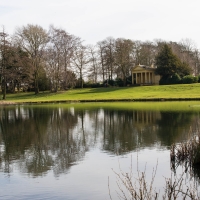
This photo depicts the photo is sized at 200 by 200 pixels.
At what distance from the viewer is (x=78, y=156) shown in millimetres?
15344

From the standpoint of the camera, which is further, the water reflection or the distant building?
the distant building

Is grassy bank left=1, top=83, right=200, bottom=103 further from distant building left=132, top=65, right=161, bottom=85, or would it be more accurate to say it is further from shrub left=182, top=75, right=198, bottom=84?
distant building left=132, top=65, right=161, bottom=85

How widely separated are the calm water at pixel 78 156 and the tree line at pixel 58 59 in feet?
152

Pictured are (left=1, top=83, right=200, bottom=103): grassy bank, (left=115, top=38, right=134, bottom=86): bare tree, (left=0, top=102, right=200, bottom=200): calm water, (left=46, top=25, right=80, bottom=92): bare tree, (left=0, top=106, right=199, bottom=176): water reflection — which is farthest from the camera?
(left=115, top=38, right=134, bottom=86): bare tree

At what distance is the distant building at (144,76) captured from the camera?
83.6m

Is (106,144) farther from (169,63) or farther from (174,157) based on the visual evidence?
(169,63)

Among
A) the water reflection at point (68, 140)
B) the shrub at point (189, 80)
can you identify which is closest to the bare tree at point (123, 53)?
the shrub at point (189, 80)

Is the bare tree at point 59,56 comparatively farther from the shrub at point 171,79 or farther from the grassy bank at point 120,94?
the shrub at point 171,79

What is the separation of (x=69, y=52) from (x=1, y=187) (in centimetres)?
6509

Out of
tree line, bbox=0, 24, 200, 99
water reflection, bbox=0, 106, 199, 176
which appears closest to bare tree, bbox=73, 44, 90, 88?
tree line, bbox=0, 24, 200, 99

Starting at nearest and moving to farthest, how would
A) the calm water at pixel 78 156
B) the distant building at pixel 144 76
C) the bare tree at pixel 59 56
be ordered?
the calm water at pixel 78 156
the bare tree at pixel 59 56
the distant building at pixel 144 76

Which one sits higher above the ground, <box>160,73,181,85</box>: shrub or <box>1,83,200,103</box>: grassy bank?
<box>160,73,181,85</box>: shrub

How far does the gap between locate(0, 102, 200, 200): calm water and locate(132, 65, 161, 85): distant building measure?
58630 millimetres

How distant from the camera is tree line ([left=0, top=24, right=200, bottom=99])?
7069 cm
